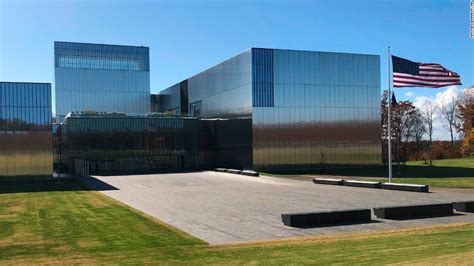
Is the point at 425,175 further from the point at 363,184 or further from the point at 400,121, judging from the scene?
the point at 400,121

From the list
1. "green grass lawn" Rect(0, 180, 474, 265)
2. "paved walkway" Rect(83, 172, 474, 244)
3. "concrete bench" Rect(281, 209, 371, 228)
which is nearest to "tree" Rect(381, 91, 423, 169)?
"paved walkway" Rect(83, 172, 474, 244)

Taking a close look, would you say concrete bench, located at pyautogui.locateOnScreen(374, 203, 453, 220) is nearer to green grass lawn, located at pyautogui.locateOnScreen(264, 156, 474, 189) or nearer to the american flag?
the american flag

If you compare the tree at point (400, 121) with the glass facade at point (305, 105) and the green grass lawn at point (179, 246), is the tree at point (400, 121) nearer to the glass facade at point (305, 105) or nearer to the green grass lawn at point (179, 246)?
the glass facade at point (305, 105)

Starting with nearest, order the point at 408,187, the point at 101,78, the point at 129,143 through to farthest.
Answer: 1. the point at 408,187
2. the point at 129,143
3. the point at 101,78

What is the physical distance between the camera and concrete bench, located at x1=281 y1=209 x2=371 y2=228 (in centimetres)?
1577

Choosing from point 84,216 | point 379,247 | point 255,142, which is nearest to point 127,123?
point 255,142

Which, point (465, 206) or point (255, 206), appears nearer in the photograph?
point (465, 206)

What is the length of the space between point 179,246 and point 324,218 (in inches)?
216

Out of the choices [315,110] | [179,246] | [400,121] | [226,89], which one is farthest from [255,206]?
[400,121]

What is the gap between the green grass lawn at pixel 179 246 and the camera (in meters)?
10.6

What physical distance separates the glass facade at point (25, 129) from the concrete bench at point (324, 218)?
1331 inches

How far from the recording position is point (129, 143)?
5791cm

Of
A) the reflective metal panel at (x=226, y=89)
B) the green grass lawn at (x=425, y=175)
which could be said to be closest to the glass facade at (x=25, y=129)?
the reflective metal panel at (x=226, y=89)

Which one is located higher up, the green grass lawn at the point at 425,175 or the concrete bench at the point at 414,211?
the concrete bench at the point at 414,211
